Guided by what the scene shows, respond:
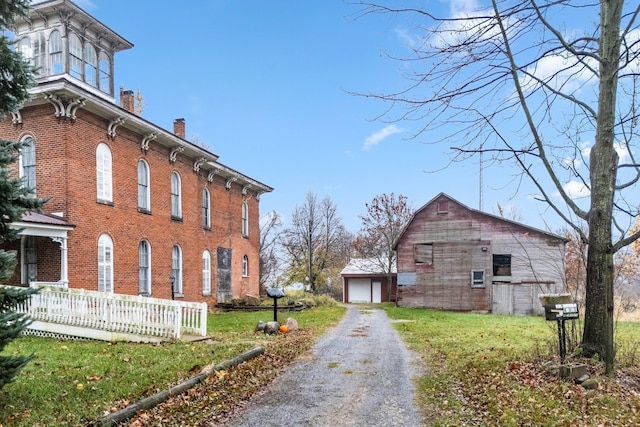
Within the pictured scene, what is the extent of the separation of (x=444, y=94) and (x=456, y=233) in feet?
73.8

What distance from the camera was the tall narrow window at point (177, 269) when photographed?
2184cm

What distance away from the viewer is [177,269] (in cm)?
2208

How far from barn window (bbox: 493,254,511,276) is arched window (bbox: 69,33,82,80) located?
2393 cm

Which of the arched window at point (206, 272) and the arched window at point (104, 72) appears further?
the arched window at point (206, 272)

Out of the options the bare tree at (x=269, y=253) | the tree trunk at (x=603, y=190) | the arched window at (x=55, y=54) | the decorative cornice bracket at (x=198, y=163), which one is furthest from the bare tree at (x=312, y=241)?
the tree trunk at (x=603, y=190)

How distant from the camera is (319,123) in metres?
23.0

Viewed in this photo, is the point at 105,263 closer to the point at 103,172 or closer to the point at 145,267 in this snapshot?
the point at 145,267

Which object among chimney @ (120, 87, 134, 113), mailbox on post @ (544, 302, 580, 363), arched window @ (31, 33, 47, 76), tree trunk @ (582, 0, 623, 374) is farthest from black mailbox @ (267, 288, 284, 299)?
chimney @ (120, 87, 134, 113)

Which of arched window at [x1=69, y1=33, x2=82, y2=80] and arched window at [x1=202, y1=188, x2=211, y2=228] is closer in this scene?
arched window at [x1=69, y1=33, x2=82, y2=80]

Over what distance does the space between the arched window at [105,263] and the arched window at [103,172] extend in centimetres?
149

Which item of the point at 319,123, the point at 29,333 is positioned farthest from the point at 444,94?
the point at 319,123

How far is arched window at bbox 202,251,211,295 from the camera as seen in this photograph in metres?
25.0

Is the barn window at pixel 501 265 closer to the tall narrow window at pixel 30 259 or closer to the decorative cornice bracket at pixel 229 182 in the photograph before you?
the decorative cornice bracket at pixel 229 182

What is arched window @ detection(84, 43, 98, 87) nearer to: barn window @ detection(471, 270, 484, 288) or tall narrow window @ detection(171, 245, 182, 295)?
→ tall narrow window @ detection(171, 245, 182, 295)
